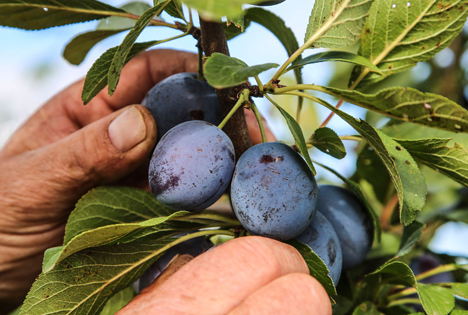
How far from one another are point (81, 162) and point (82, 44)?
0.33 m

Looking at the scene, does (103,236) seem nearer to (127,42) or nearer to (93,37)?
(127,42)

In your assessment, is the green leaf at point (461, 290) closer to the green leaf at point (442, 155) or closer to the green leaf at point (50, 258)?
the green leaf at point (442, 155)

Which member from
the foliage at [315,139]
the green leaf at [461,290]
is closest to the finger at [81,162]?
the foliage at [315,139]

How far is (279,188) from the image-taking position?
56cm

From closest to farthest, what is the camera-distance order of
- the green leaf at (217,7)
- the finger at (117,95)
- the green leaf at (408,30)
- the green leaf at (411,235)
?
the green leaf at (217,7)
the green leaf at (408,30)
the green leaf at (411,235)
the finger at (117,95)

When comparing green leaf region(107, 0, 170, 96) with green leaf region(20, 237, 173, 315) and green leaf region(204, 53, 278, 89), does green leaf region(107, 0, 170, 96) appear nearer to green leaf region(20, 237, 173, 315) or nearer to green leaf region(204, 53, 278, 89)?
green leaf region(204, 53, 278, 89)

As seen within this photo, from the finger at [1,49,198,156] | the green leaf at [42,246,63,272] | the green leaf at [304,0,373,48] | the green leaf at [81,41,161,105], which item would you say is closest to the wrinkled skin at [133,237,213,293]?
the green leaf at [42,246,63,272]

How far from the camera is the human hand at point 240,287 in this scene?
0.54m

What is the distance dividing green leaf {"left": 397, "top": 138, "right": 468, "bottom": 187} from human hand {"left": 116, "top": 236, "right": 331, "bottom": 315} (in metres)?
0.30

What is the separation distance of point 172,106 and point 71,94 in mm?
712

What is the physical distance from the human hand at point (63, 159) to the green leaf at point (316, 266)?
0.42m

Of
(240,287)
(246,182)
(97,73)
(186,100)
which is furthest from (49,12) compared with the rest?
(240,287)

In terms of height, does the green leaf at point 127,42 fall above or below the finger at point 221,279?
above

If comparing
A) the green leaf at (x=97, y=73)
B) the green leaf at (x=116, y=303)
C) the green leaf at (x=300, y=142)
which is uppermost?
the green leaf at (x=97, y=73)
